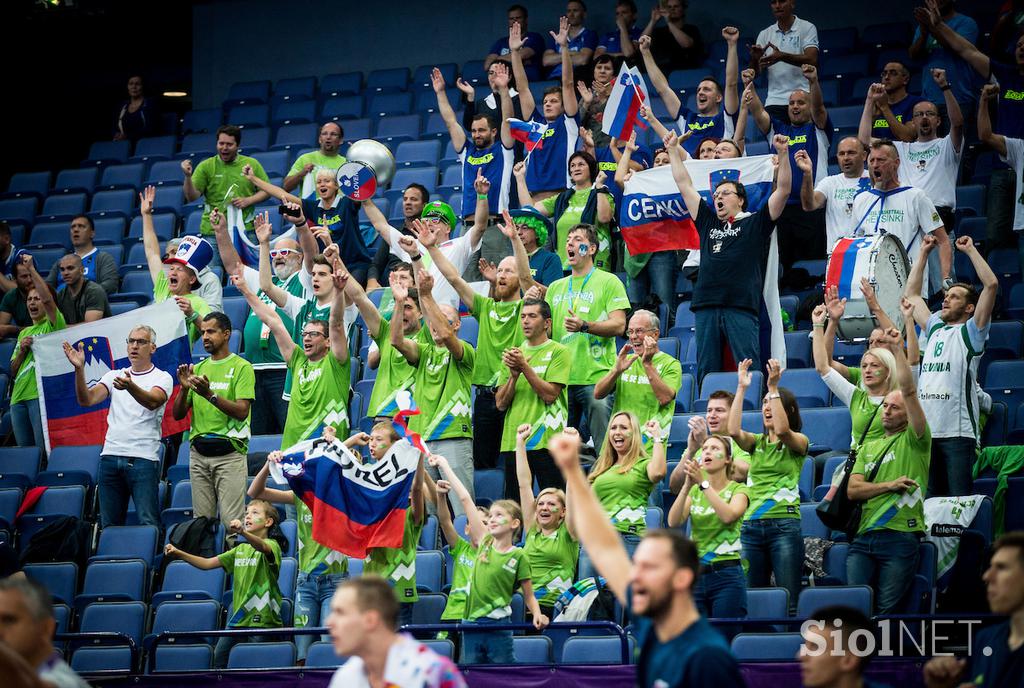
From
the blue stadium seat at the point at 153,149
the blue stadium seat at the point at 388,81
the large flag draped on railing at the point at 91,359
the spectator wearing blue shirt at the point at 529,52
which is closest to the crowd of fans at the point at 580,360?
the large flag draped on railing at the point at 91,359

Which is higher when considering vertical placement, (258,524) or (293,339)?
(293,339)

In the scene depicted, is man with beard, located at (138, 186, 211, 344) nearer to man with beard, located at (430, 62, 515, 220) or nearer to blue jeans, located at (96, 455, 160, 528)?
blue jeans, located at (96, 455, 160, 528)

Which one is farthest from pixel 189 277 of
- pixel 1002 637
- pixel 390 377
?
pixel 1002 637

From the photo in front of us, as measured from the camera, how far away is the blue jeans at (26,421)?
35.6 feet

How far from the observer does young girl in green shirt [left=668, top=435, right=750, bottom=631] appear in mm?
6949

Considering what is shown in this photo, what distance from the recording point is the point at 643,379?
330 inches

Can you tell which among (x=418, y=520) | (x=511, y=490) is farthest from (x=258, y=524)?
(x=511, y=490)

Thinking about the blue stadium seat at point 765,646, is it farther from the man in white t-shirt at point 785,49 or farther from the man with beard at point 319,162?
the man with beard at point 319,162

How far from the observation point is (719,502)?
277 inches

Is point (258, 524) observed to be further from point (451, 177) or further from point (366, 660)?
point (451, 177)

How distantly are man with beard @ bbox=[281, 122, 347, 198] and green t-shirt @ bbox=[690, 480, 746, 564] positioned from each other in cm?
625

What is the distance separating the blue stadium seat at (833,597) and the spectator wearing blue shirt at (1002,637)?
75.5 inches

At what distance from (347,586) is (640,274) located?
6428mm

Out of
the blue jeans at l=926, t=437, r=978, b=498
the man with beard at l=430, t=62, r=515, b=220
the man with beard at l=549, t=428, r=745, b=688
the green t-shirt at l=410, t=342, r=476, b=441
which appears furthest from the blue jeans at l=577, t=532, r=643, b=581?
the man with beard at l=430, t=62, r=515, b=220
